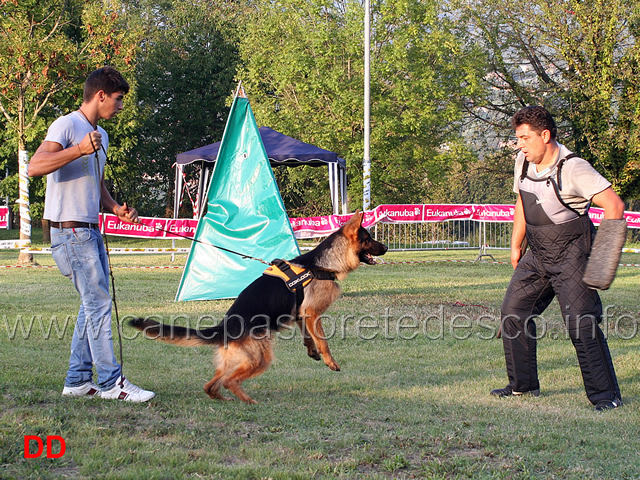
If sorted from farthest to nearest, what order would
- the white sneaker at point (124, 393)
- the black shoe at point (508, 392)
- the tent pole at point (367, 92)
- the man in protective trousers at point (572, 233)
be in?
1. the tent pole at point (367, 92)
2. the black shoe at point (508, 392)
3. the white sneaker at point (124, 393)
4. the man in protective trousers at point (572, 233)

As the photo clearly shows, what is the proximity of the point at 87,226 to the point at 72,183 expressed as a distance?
0.94 ft

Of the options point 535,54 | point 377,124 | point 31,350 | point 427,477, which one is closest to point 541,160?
point 427,477

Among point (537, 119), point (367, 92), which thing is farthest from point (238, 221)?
point (367, 92)

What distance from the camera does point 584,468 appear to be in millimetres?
3076

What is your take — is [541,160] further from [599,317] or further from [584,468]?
[584,468]

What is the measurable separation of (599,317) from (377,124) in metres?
20.2

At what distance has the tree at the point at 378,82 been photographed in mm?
23656

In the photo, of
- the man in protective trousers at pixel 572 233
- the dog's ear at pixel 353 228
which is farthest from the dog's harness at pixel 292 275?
the man in protective trousers at pixel 572 233

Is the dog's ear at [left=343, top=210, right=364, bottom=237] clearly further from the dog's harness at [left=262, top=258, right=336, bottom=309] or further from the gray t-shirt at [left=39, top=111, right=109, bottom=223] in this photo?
the gray t-shirt at [left=39, top=111, right=109, bottom=223]

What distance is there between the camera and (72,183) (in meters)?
3.89

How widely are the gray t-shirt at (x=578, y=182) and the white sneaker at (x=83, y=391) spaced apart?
3.37 metres

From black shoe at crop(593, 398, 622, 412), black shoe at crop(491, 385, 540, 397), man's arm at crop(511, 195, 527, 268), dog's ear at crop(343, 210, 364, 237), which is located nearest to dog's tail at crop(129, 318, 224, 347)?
dog's ear at crop(343, 210, 364, 237)

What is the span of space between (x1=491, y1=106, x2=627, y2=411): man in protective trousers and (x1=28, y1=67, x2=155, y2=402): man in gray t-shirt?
9.03 feet

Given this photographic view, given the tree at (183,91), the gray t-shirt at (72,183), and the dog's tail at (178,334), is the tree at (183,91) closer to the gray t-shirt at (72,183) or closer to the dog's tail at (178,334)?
the gray t-shirt at (72,183)
